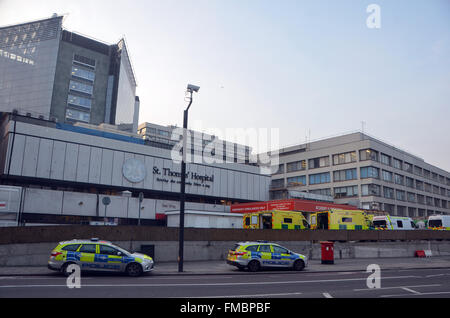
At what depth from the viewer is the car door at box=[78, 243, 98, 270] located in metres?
14.5

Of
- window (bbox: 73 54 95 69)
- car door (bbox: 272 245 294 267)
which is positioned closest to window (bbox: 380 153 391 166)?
car door (bbox: 272 245 294 267)

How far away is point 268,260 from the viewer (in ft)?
59.8

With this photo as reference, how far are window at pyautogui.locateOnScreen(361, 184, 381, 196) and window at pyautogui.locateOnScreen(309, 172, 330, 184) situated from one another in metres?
8.28

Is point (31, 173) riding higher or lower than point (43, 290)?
higher

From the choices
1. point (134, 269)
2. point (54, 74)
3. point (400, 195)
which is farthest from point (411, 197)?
point (54, 74)

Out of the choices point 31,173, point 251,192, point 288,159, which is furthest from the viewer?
point 288,159

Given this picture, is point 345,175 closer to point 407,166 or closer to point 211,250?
point 407,166

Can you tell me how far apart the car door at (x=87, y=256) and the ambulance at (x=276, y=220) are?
16.8m

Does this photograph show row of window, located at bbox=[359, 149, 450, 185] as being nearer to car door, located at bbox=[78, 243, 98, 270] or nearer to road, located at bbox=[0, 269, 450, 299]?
road, located at bbox=[0, 269, 450, 299]

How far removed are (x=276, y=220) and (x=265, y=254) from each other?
10670 mm

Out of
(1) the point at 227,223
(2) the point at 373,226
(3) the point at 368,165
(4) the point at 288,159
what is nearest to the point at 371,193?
(3) the point at 368,165
